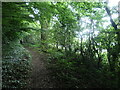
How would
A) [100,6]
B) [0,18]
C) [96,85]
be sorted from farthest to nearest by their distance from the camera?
1. [100,6]
2. [96,85]
3. [0,18]

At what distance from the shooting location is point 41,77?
3.66 metres

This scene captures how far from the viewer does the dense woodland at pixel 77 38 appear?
2.14 m

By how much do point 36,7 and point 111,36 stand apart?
87.0 inches

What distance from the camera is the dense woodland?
214 cm

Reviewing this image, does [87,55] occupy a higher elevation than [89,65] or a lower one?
Result: higher

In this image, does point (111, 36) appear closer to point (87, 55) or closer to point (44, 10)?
point (87, 55)

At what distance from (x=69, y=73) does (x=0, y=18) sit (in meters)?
2.81

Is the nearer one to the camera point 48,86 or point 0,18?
point 0,18

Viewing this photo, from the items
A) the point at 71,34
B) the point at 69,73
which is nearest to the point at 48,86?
the point at 69,73

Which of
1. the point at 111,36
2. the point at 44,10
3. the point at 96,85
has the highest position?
the point at 44,10

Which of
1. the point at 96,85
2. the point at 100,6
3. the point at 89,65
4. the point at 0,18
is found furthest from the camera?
the point at 100,6

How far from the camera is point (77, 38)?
3.75 m

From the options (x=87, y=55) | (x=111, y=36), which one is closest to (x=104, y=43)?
(x=111, y=36)

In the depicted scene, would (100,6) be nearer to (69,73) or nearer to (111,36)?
(111,36)
